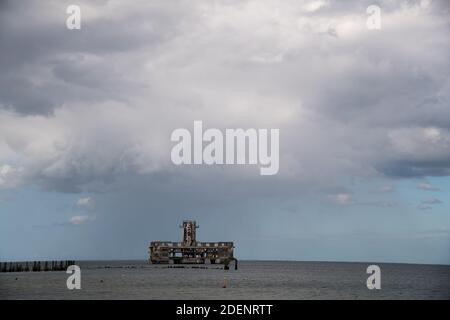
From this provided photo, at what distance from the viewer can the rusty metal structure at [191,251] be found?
17425cm

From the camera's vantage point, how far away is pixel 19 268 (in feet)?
479

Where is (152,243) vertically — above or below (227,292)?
above

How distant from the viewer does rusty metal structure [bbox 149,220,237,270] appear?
17425 centimetres

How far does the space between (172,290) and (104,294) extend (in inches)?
441

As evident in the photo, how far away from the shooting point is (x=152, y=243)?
18875 cm

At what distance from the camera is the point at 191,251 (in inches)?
7082
